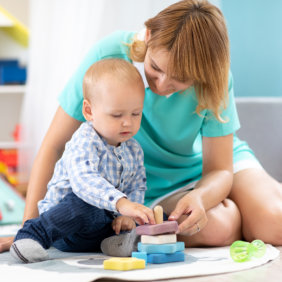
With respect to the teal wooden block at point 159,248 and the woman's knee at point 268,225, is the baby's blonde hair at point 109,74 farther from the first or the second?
the woman's knee at point 268,225

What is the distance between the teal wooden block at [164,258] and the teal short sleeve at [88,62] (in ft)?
1.50

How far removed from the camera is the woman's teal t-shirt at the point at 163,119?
1457mm

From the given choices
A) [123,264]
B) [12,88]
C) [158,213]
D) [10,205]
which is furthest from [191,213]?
[12,88]

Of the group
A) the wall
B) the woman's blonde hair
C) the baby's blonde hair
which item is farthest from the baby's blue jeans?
the wall

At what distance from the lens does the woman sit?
49.0 inches

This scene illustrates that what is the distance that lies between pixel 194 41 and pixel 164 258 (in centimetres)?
47

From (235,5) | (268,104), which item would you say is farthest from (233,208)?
(235,5)

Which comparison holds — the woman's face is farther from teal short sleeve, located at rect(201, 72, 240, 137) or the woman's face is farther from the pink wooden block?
the pink wooden block

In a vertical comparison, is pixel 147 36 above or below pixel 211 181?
above

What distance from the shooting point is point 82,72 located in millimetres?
1468

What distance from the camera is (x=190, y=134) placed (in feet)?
4.93

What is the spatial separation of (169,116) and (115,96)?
0.28 m

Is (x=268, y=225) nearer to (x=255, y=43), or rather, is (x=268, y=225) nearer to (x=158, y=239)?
(x=158, y=239)

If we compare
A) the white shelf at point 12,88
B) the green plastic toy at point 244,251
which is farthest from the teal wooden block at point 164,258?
the white shelf at point 12,88
